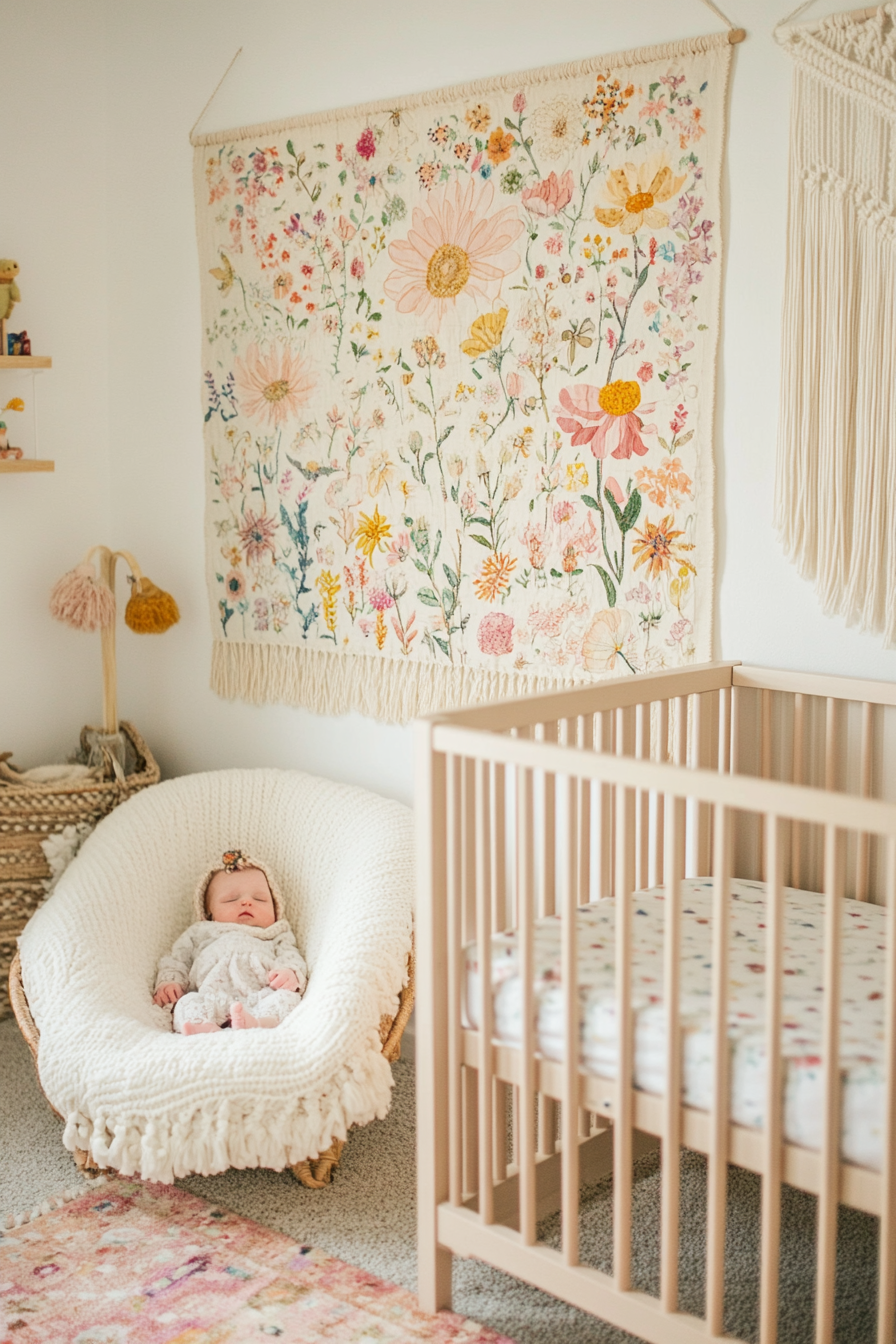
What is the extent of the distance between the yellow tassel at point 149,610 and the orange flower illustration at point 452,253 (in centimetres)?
84

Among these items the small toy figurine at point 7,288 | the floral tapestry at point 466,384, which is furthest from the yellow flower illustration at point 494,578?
the small toy figurine at point 7,288

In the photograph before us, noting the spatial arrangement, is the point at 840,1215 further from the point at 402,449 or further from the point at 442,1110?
the point at 402,449

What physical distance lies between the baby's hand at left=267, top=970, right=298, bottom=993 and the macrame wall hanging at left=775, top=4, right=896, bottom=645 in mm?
1137

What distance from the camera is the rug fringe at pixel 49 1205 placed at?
1.97 metres

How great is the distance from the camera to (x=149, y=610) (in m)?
2.82

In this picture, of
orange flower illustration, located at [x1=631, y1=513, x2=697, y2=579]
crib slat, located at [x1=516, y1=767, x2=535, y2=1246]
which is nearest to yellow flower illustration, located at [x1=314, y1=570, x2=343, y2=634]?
orange flower illustration, located at [x1=631, y1=513, x2=697, y2=579]

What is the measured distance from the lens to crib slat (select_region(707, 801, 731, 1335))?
1.38 meters

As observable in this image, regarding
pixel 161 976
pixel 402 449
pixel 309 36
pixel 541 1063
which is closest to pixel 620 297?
pixel 402 449

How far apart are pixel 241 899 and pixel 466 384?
1091 millimetres

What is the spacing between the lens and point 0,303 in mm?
2717

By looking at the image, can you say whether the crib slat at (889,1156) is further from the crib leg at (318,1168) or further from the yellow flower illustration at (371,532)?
the yellow flower illustration at (371,532)

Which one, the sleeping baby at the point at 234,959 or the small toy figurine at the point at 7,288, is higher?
the small toy figurine at the point at 7,288

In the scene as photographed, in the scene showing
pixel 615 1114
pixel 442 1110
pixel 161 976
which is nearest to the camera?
pixel 615 1114

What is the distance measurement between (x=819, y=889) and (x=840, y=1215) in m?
0.49
